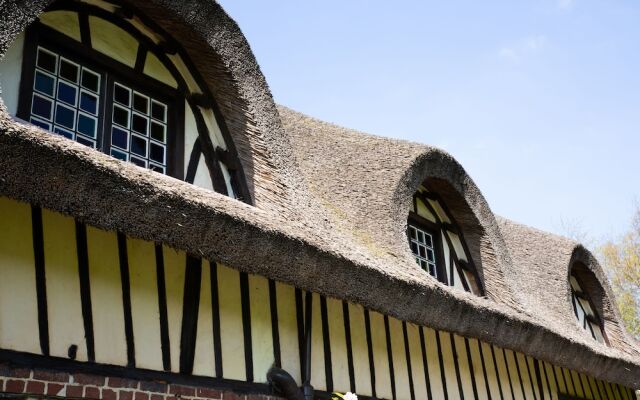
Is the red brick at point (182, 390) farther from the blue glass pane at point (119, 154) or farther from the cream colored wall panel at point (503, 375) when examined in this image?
the cream colored wall panel at point (503, 375)

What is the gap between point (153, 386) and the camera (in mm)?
4488

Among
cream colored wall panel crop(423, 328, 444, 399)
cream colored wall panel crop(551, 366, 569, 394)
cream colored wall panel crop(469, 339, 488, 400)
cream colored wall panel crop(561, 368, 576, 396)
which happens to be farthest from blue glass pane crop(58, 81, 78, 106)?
cream colored wall panel crop(561, 368, 576, 396)

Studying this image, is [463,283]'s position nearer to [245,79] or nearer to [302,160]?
[302,160]

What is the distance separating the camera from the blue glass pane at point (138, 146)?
17.4 ft

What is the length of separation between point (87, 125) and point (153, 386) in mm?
1978

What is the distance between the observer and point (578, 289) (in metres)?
12.5

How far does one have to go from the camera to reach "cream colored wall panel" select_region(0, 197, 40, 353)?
12.8 ft

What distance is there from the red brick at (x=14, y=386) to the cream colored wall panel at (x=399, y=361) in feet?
12.8

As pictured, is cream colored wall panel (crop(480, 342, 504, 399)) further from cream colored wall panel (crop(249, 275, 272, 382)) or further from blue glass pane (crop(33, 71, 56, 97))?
blue glass pane (crop(33, 71, 56, 97))

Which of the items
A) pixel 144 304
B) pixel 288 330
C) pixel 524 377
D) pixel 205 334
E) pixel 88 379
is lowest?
pixel 88 379

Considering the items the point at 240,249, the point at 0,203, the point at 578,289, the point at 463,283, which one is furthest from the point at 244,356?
the point at 578,289

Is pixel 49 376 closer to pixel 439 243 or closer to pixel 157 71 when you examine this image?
pixel 157 71

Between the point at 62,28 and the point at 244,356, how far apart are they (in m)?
2.87

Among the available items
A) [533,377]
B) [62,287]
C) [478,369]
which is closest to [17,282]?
[62,287]
